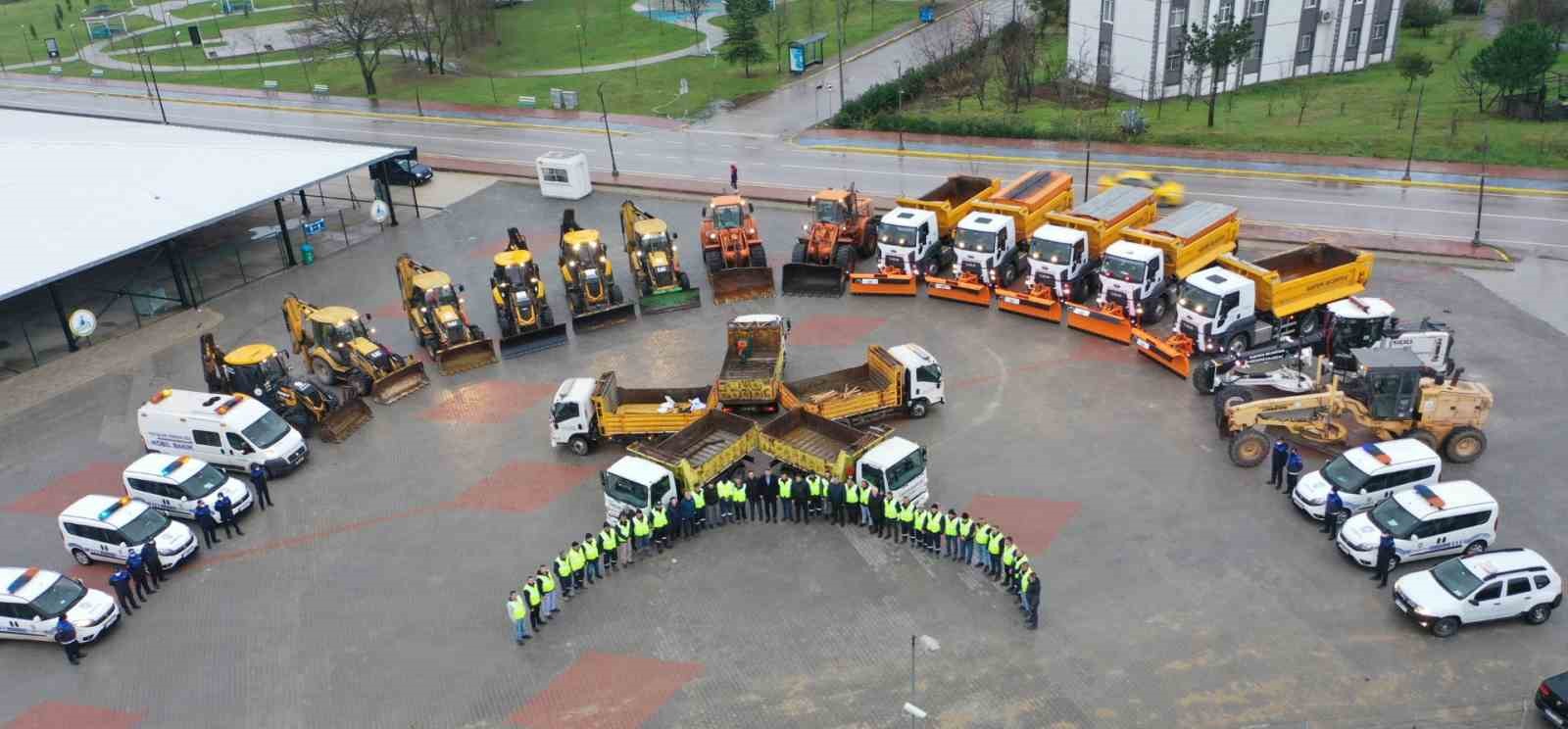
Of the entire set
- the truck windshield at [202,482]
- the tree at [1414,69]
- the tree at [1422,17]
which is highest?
the tree at [1422,17]

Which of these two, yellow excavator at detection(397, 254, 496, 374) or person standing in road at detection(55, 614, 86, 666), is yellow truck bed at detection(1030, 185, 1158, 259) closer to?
yellow excavator at detection(397, 254, 496, 374)

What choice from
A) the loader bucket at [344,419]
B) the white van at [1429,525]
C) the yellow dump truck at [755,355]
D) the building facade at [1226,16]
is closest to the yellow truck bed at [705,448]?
the yellow dump truck at [755,355]

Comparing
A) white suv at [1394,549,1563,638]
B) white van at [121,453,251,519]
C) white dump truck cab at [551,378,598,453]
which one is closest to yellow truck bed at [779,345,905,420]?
white dump truck cab at [551,378,598,453]

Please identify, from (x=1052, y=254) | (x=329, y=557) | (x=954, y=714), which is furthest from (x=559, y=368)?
(x=954, y=714)

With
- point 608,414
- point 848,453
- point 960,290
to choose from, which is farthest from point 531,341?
point 960,290

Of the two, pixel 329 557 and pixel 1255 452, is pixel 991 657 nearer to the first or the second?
pixel 1255 452

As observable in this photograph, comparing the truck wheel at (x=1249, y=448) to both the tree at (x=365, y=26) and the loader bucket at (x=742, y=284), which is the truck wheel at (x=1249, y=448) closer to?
the loader bucket at (x=742, y=284)
